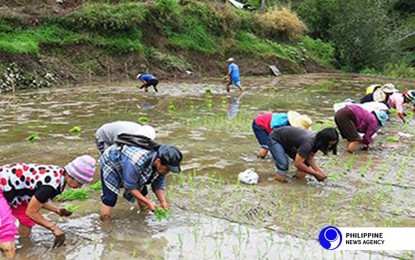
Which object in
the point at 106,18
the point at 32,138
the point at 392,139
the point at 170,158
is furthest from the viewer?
the point at 106,18

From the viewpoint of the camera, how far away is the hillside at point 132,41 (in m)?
18.4

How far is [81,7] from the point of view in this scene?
21.2 meters

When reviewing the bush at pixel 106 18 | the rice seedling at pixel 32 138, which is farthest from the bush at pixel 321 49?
the rice seedling at pixel 32 138

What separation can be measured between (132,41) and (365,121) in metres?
14.6

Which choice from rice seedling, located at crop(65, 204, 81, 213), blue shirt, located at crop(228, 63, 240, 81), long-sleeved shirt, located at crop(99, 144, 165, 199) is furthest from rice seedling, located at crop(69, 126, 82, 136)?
blue shirt, located at crop(228, 63, 240, 81)

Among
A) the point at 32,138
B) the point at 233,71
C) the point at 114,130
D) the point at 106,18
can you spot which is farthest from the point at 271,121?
the point at 106,18

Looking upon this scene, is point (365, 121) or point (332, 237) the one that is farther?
point (365, 121)

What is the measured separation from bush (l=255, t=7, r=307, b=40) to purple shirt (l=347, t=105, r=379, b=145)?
69.2 feet

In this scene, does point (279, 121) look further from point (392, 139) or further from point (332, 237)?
point (332, 237)

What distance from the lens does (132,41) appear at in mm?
21406

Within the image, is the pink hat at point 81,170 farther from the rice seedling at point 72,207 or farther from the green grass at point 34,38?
the green grass at point 34,38

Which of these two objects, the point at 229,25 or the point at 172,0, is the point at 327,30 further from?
the point at 172,0

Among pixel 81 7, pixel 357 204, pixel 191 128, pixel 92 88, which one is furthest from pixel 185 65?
pixel 357 204

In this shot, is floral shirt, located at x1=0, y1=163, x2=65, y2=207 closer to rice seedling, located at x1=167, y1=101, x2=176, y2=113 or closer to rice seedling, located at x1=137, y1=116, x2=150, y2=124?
rice seedling, located at x1=137, y1=116, x2=150, y2=124
